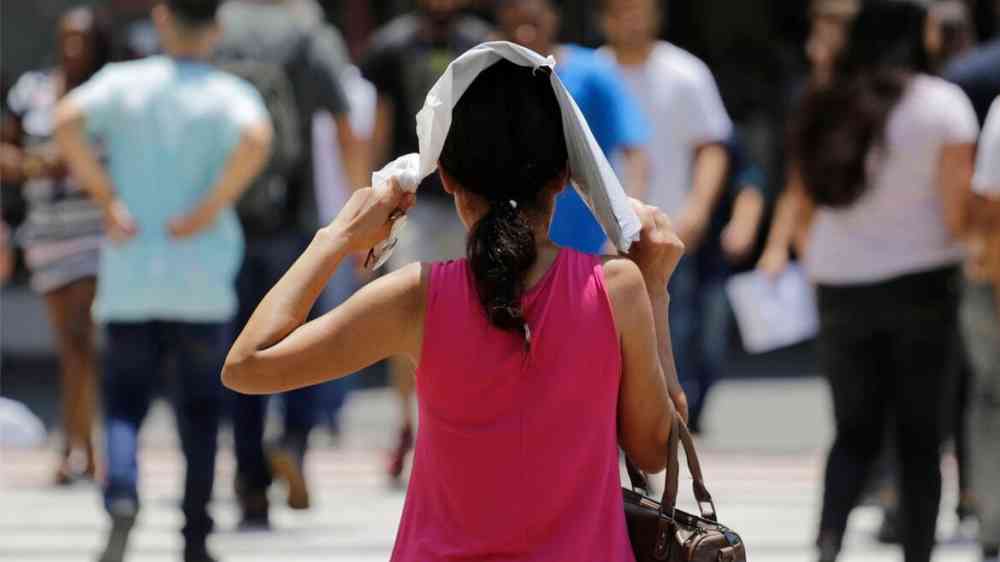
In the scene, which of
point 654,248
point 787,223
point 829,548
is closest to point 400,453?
point 787,223

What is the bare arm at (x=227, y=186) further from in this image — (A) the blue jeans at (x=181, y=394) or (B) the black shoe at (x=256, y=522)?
(B) the black shoe at (x=256, y=522)

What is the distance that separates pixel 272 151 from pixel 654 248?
4.89 m

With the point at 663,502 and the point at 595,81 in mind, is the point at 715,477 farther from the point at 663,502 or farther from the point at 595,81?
the point at 663,502

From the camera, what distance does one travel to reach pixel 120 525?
7.14m

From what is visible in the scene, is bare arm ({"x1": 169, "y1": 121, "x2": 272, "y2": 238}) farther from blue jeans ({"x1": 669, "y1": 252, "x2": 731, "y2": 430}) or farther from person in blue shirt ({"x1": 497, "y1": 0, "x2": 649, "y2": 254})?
blue jeans ({"x1": 669, "y1": 252, "x2": 731, "y2": 430})

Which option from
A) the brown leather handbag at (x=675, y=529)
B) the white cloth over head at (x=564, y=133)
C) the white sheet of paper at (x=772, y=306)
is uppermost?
the white cloth over head at (x=564, y=133)

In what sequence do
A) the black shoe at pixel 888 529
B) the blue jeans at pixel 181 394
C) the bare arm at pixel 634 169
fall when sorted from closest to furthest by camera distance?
the blue jeans at pixel 181 394 → the bare arm at pixel 634 169 → the black shoe at pixel 888 529

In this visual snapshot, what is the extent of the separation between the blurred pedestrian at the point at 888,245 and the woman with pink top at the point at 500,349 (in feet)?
9.78

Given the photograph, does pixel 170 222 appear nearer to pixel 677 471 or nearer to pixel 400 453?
pixel 400 453

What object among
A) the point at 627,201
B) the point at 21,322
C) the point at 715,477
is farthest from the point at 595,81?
the point at 21,322

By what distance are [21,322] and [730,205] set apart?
233 inches

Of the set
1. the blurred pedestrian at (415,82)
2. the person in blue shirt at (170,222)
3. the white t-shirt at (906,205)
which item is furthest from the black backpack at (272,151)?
the white t-shirt at (906,205)

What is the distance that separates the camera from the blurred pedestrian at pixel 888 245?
21.2 ft

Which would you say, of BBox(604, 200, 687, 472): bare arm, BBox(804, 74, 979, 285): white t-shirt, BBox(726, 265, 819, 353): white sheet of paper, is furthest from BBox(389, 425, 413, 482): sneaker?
BBox(604, 200, 687, 472): bare arm
